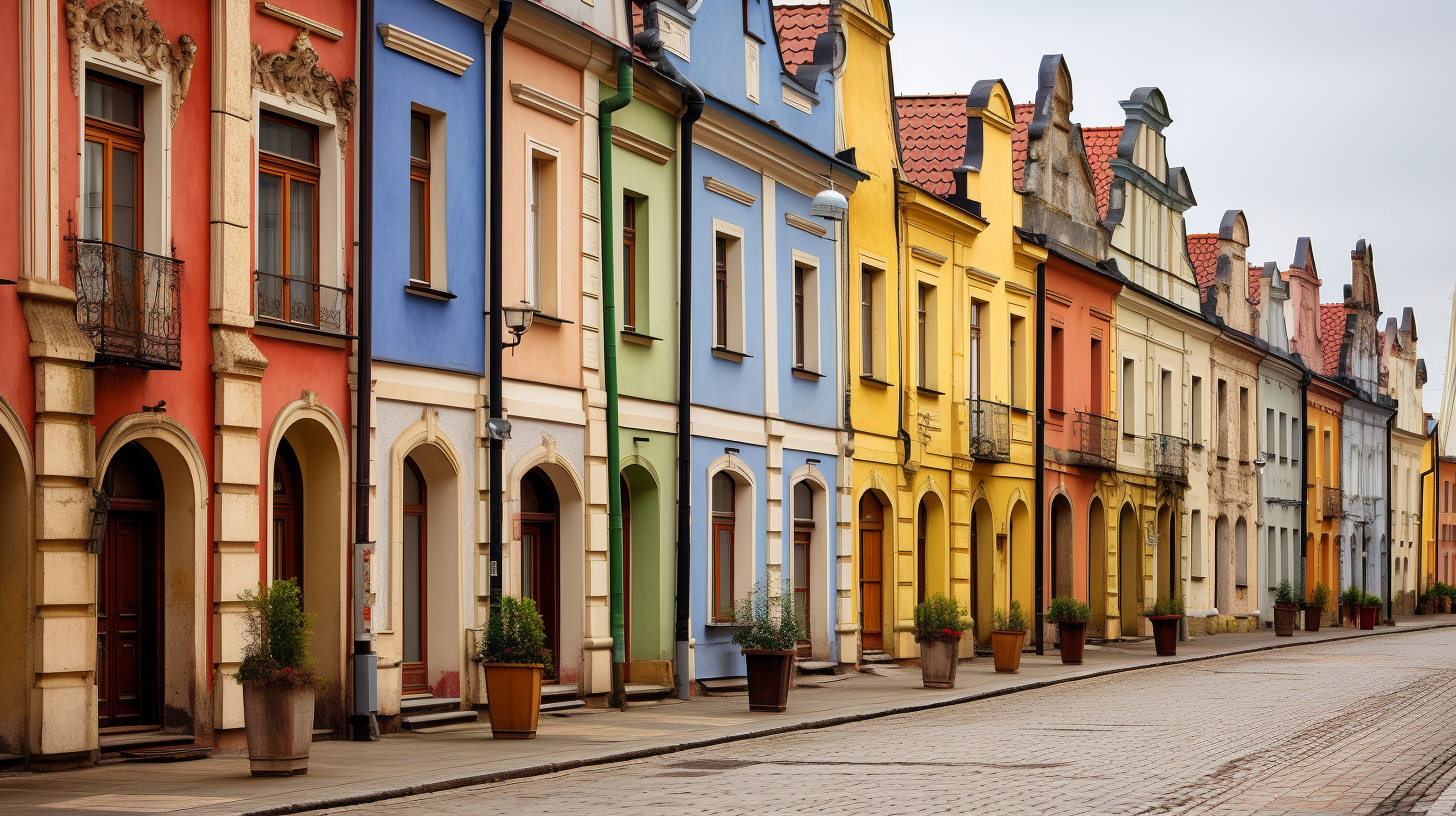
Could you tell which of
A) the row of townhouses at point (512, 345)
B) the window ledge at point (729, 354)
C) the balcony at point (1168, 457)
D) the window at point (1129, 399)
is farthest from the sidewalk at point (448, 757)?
the balcony at point (1168, 457)

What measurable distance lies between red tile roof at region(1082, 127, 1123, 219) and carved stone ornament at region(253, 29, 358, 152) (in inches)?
1104

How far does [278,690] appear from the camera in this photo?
1339 centimetres

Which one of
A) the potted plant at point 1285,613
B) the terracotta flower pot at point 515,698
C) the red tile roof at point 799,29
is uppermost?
the red tile roof at point 799,29

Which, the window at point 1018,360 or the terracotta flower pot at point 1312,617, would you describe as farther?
the terracotta flower pot at point 1312,617

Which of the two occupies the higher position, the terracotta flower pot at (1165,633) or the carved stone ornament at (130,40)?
the carved stone ornament at (130,40)

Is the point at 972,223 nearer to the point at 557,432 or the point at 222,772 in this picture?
the point at 557,432

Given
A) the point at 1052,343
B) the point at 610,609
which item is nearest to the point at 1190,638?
the point at 1052,343

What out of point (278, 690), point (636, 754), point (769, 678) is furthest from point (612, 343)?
point (278, 690)

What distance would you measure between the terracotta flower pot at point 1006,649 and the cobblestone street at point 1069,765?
14.0 ft

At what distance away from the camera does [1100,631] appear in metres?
40.3

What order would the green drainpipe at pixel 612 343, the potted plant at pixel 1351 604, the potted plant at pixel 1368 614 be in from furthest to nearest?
the potted plant at pixel 1351 604, the potted plant at pixel 1368 614, the green drainpipe at pixel 612 343

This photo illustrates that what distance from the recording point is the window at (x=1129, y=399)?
4222 centimetres

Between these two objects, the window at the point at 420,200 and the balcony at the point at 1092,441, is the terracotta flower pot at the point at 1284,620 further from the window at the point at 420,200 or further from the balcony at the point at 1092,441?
the window at the point at 420,200

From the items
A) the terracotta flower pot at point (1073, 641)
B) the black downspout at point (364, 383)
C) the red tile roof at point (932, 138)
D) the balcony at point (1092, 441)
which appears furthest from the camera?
the balcony at point (1092, 441)
